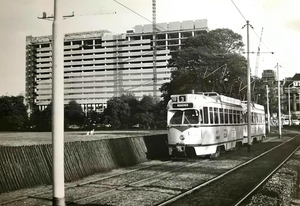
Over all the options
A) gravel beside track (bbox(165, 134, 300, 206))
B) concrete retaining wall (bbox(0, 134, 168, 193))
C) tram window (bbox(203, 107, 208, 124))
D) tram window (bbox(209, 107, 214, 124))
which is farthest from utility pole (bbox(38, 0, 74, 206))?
tram window (bbox(209, 107, 214, 124))

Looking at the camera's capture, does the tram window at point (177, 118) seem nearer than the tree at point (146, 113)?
Yes

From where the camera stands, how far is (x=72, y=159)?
15.0 meters

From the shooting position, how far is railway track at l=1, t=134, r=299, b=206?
34.7ft

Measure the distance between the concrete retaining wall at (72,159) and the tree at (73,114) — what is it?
123 feet

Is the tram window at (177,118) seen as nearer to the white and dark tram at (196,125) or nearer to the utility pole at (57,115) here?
the white and dark tram at (196,125)

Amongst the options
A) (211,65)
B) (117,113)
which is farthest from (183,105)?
(117,113)

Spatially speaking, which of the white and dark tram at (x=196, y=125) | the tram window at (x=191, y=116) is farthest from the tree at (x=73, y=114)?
the tram window at (x=191, y=116)

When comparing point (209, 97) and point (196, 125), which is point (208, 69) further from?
point (196, 125)

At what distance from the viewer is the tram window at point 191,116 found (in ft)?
64.8

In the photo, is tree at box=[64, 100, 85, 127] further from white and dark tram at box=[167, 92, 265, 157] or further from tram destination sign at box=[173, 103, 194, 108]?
tram destination sign at box=[173, 103, 194, 108]

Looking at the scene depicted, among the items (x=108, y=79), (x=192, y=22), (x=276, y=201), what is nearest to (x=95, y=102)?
(x=108, y=79)

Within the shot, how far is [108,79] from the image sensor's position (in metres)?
92.7

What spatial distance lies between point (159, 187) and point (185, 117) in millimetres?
7856

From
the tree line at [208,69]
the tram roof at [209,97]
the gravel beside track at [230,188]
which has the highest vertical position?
the tree line at [208,69]
